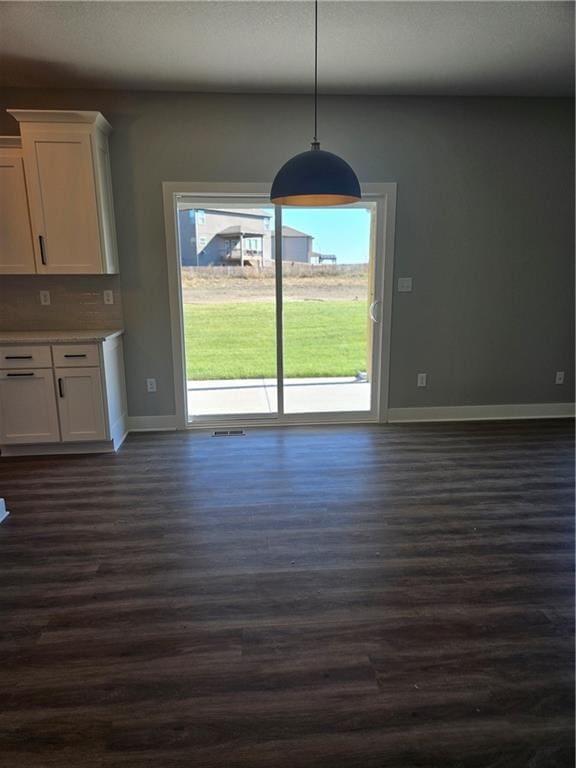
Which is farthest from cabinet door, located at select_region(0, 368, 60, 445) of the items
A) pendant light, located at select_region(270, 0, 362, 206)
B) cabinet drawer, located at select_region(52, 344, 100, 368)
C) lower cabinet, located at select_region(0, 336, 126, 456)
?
pendant light, located at select_region(270, 0, 362, 206)

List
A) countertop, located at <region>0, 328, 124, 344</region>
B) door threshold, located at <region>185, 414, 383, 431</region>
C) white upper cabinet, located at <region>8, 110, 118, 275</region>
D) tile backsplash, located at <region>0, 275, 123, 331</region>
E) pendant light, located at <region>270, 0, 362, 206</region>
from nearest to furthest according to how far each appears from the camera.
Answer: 1. pendant light, located at <region>270, 0, 362, 206</region>
2. white upper cabinet, located at <region>8, 110, 118, 275</region>
3. countertop, located at <region>0, 328, 124, 344</region>
4. tile backsplash, located at <region>0, 275, 123, 331</region>
5. door threshold, located at <region>185, 414, 383, 431</region>

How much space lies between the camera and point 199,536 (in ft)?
8.59

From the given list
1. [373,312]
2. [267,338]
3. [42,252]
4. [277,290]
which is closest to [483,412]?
[373,312]

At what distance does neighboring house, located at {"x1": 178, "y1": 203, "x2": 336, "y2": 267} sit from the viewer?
412 centimetres

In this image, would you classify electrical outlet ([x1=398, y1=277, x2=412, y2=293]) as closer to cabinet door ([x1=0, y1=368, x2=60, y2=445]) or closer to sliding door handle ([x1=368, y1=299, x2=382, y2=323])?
sliding door handle ([x1=368, y1=299, x2=382, y2=323])

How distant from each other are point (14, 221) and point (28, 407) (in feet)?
4.76

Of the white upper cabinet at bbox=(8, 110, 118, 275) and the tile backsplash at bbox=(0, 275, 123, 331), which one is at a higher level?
the white upper cabinet at bbox=(8, 110, 118, 275)

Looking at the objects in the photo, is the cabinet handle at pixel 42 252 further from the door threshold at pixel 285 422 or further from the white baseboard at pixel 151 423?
the door threshold at pixel 285 422

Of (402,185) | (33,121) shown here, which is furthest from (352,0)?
(33,121)

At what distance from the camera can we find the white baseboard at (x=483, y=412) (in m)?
4.56

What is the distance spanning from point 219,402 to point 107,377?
3.88 feet

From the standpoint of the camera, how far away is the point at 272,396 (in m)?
4.65

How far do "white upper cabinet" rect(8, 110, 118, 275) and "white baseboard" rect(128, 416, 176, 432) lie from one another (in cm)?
137

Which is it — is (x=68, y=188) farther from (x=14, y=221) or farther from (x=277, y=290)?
(x=277, y=290)
